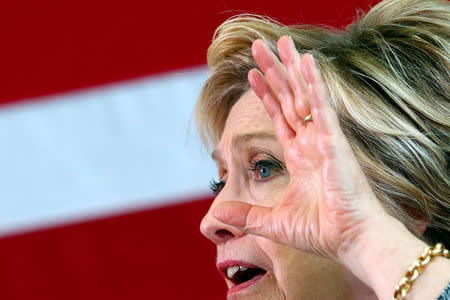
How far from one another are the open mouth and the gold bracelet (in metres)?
0.38

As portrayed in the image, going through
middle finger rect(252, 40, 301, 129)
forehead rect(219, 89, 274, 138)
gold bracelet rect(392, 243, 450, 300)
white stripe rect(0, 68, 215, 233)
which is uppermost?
white stripe rect(0, 68, 215, 233)

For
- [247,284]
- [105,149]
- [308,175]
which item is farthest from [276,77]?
[105,149]

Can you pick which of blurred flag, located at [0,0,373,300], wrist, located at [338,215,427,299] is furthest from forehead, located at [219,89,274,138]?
blurred flag, located at [0,0,373,300]

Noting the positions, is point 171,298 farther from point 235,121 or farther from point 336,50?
point 336,50

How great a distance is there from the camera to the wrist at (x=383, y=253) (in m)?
0.87

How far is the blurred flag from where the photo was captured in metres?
2.15

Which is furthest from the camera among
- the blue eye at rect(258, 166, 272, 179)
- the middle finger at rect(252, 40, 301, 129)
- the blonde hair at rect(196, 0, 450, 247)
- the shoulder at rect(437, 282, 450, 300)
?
the blue eye at rect(258, 166, 272, 179)

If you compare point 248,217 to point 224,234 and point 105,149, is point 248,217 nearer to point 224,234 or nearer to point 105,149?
point 224,234

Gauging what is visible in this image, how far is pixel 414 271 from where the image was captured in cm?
87

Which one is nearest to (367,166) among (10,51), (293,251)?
(293,251)

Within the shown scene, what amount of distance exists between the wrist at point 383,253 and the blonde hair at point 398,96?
0.79 feet

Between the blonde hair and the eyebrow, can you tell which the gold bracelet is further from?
the eyebrow

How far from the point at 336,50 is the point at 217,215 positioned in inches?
17.0

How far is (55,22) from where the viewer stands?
7.02ft
